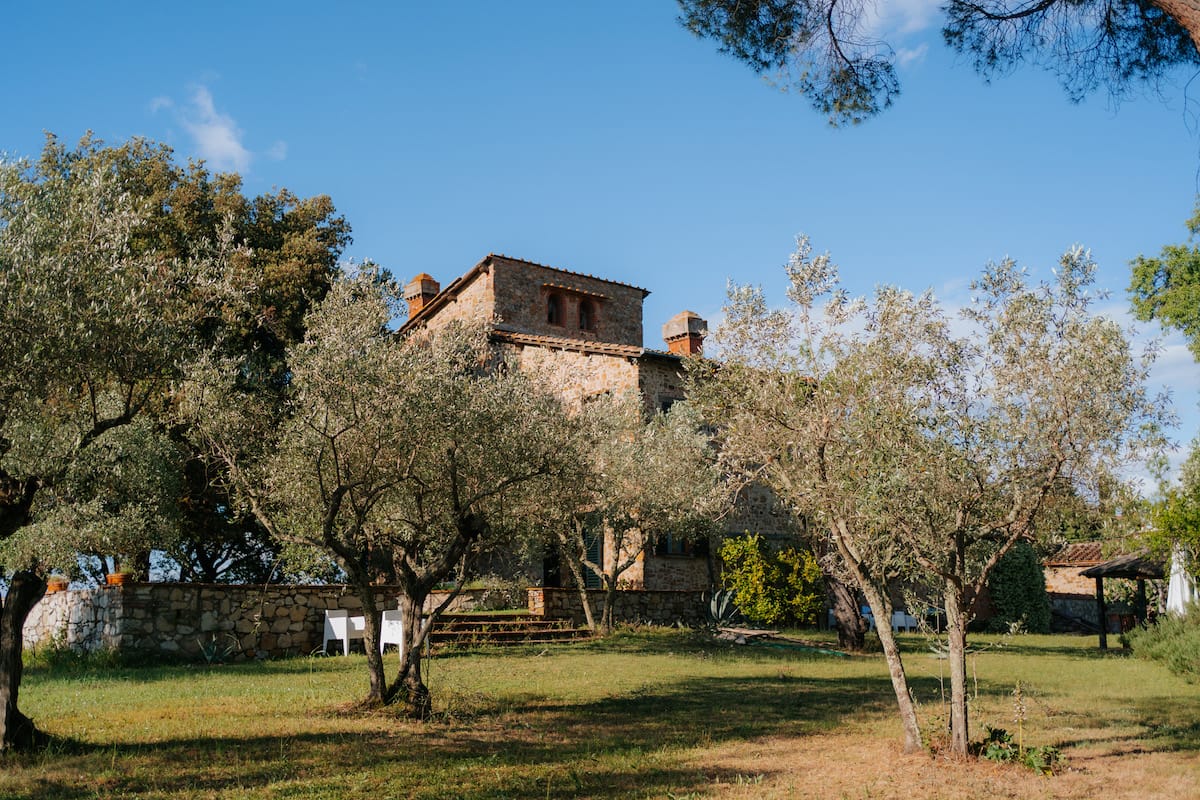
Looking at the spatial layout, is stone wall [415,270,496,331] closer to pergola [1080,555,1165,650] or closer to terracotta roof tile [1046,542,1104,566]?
pergola [1080,555,1165,650]

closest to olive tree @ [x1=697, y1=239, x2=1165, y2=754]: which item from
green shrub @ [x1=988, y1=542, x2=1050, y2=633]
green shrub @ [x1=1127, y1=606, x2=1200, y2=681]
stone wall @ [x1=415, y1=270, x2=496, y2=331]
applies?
green shrub @ [x1=1127, y1=606, x2=1200, y2=681]

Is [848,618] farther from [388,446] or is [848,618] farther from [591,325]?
[591,325]

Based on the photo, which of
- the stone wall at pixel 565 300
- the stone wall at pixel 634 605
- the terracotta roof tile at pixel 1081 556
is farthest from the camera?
the terracotta roof tile at pixel 1081 556

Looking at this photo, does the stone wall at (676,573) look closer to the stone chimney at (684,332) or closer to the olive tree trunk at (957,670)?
the stone chimney at (684,332)

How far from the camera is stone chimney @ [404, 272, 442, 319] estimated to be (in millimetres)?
35906

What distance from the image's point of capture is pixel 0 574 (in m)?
19.9

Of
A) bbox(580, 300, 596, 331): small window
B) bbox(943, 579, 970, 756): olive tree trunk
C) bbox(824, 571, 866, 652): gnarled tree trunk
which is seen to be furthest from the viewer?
bbox(580, 300, 596, 331): small window

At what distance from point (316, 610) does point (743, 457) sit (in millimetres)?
12481

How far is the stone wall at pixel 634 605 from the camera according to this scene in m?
23.0

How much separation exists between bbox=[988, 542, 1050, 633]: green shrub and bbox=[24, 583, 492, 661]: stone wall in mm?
22050

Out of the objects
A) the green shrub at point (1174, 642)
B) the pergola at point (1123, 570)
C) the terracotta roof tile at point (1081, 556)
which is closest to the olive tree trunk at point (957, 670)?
the green shrub at point (1174, 642)

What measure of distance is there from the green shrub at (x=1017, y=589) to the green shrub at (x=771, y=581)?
7322 mm

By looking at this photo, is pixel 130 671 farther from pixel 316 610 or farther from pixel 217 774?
pixel 217 774

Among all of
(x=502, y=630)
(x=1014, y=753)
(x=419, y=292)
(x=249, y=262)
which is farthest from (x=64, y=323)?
(x=419, y=292)
